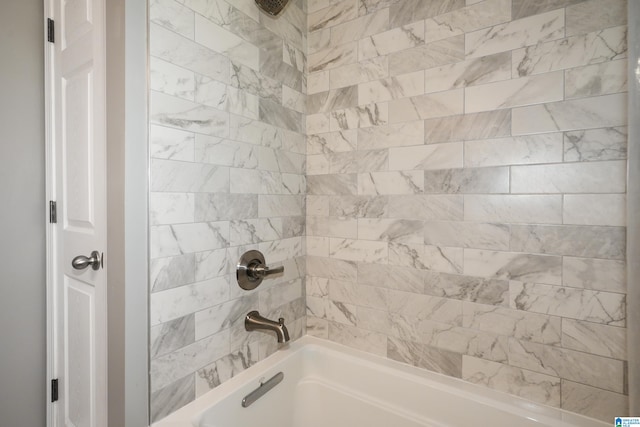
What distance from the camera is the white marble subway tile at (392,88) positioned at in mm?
1300

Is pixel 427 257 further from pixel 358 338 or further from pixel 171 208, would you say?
pixel 171 208

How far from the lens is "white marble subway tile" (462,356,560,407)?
1.07 metres

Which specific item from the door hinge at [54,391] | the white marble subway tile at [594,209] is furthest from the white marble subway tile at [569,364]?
the door hinge at [54,391]

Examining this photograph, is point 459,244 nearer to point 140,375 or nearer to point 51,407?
point 140,375

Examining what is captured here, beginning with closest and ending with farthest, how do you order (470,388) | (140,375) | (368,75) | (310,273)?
(140,375) → (470,388) → (368,75) → (310,273)

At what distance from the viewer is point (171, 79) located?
100cm

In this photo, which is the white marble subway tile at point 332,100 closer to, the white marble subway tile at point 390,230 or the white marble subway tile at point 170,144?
the white marble subway tile at point 390,230

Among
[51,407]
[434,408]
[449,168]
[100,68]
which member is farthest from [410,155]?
[51,407]

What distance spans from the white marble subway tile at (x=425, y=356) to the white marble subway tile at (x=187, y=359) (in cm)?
77

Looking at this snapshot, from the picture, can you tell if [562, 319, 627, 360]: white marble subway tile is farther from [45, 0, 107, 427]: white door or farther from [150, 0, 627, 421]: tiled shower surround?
[45, 0, 107, 427]: white door

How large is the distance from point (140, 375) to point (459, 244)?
1252mm

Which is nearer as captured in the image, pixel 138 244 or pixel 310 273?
pixel 138 244

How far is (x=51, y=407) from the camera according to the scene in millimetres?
1304

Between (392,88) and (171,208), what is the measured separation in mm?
1082
